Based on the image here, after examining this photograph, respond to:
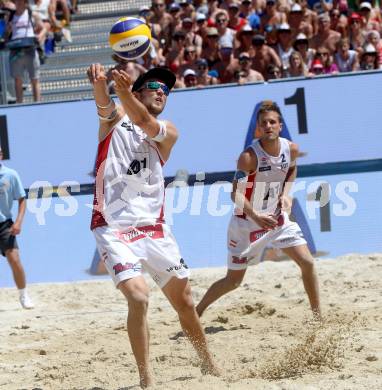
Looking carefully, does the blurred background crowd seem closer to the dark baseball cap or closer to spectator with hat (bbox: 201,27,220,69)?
spectator with hat (bbox: 201,27,220,69)

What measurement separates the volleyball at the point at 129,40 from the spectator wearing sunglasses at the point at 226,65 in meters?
6.21

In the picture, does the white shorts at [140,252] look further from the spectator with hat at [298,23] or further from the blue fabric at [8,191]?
the spectator with hat at [298,23]

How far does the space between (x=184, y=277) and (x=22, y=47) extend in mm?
7459

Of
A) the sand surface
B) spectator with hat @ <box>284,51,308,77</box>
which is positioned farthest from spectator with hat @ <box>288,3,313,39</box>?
the sand surface

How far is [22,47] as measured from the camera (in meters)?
11.8

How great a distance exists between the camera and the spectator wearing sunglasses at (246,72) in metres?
11.0

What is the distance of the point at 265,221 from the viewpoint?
262 inches

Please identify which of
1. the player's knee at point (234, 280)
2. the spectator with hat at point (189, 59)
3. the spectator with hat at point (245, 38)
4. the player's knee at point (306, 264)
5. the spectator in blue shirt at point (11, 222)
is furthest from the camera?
the spectator with hat at point (245, 38)

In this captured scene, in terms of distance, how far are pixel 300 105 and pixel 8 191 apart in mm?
3356

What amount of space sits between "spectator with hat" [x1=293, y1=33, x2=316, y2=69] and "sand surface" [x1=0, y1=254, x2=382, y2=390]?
11.4ft

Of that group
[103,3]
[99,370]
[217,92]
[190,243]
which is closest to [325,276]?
[190,243]

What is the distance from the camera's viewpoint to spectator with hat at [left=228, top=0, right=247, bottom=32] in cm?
1252

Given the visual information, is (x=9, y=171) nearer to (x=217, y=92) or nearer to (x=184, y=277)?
(x=217, y=92)

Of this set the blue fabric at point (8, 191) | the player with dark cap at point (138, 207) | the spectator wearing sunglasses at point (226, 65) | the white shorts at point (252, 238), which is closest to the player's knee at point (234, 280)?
the white shorts at point (252, 238)
